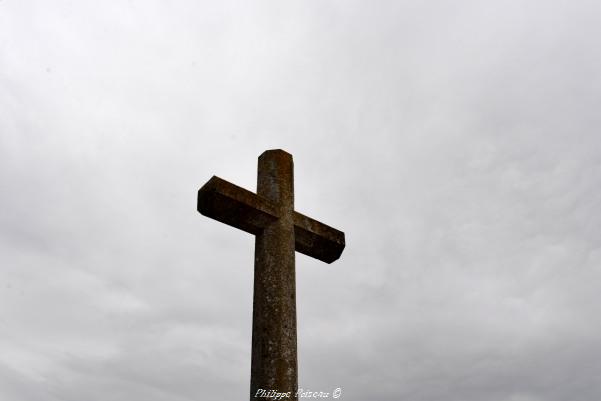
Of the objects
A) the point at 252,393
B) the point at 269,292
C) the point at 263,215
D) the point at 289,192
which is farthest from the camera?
the point at 289,192

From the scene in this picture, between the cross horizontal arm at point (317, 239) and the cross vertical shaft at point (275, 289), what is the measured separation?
22cm

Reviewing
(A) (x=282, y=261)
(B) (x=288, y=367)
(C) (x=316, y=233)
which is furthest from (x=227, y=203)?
(B) (x=288, y=367)

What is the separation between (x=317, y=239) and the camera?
20.5 feet

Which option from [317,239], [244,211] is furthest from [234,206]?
[317,239]

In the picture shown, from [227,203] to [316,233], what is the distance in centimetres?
127

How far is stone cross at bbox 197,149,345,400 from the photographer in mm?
4875

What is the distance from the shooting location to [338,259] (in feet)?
21.9

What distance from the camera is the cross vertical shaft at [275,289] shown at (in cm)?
485

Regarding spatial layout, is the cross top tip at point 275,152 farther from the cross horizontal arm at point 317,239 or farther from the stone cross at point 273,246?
the cross horizontal arm at point 317,239

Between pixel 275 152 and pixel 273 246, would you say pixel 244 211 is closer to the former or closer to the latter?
pixel 273 246

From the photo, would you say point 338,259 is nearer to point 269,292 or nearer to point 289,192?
point 289,192

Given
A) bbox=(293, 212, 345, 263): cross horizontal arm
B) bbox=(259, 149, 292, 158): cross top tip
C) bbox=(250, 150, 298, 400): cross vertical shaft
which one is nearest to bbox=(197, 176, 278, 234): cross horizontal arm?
bbox=(250, 150, 298, 400): cross vertical shaft

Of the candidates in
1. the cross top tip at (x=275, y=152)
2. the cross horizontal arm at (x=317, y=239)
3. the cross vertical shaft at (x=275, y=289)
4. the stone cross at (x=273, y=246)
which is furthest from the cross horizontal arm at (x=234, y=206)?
the cross top tip at (x=275, y=152)

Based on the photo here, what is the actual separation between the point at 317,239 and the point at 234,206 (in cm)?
125
